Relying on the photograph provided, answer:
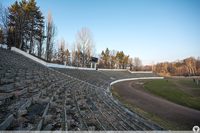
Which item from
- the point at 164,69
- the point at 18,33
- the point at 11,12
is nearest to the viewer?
the point at 18,33

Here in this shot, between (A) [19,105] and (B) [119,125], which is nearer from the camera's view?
(A) [19,105]

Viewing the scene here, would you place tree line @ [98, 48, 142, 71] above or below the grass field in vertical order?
above

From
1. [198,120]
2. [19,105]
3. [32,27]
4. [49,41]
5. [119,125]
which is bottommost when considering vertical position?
[198,120]

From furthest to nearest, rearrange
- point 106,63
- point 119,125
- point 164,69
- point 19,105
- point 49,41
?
point 164,69, point 106,63, point 49,41, point 119,125, point 19,105

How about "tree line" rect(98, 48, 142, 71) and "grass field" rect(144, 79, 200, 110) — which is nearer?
"grass field" rect(144, 79, 200, 110)

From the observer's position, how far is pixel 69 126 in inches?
176

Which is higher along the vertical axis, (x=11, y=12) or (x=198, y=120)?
(x=11, y=12)

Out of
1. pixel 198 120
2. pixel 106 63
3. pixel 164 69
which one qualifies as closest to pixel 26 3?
pixel 198 120

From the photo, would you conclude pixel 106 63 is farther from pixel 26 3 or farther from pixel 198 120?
pixel 198 120

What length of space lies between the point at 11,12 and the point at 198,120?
127 feet

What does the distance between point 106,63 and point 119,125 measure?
220 feet

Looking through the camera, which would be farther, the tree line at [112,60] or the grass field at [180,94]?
the tree line at [112,60]

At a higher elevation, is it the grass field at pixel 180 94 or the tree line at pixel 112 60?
the tree line at pixel 112 60

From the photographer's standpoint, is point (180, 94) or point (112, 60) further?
point (112, 60)
